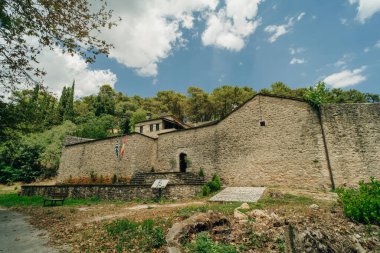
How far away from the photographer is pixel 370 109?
40.1ft

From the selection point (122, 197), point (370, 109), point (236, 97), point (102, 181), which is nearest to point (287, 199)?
point (370, 109)

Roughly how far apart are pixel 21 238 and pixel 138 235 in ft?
12.8

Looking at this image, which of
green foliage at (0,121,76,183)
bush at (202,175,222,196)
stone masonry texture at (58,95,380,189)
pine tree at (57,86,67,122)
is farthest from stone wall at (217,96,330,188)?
pine tree at (57,86,67,122)

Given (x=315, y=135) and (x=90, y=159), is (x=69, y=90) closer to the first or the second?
(x=90, y=159)

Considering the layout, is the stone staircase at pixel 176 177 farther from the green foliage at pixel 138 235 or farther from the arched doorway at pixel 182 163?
the green foliage at pixel 138 235

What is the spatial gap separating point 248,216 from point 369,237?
282 cm

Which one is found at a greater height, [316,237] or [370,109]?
[370,109]

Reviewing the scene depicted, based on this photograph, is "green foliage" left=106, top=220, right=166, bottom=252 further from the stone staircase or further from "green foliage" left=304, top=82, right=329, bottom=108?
"green foliage" left=304, top=82, right=329, bottom=108

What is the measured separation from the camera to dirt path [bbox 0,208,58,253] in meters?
5.48

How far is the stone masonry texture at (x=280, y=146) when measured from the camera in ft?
39.2

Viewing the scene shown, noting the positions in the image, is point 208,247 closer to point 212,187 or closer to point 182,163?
point 212,187

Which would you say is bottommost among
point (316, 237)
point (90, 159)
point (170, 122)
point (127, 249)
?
point (127, 249)

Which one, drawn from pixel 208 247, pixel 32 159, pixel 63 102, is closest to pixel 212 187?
pixel 208 247

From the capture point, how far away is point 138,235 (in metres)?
5.59
